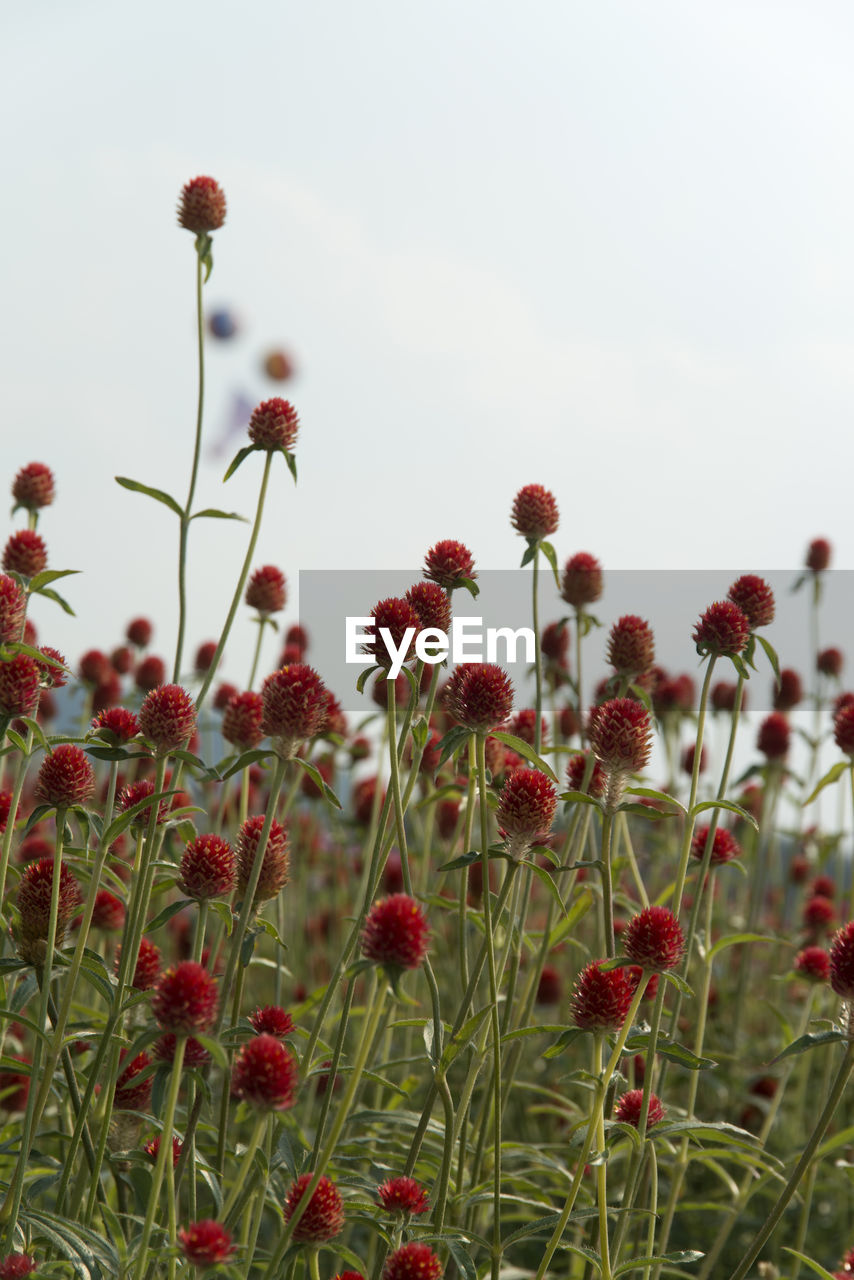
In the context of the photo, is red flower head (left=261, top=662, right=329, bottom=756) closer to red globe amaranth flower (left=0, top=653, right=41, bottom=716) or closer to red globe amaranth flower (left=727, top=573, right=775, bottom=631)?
red globe amaranth flower (left=0, top=653, right=41, bottom=716)

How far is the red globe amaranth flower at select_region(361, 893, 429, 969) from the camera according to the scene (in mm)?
1501

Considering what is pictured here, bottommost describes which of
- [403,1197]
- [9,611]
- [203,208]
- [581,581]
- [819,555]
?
[403,1197]

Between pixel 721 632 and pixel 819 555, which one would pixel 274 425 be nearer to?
pixel 721 632

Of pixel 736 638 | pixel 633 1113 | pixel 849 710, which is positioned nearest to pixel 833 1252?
pixel 849 710

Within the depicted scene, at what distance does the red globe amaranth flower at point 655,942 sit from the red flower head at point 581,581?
1.45 m

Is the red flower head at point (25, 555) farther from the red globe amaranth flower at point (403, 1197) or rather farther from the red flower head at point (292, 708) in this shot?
the red globe amaranth flower at point (403, 1197)

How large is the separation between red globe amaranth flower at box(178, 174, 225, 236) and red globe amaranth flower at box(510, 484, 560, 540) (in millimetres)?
980

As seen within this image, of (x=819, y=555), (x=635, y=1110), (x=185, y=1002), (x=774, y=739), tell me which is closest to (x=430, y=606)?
(x=185, y=1002)

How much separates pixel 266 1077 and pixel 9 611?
89 cm

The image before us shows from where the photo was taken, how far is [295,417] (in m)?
2.57

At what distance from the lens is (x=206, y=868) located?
193 centimetres

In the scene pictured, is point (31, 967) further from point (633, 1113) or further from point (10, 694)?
point (633, 1113)

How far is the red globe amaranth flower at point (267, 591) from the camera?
324 centimetres

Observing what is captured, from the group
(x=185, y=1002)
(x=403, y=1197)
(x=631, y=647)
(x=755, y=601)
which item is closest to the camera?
(x=185, y=1002)
